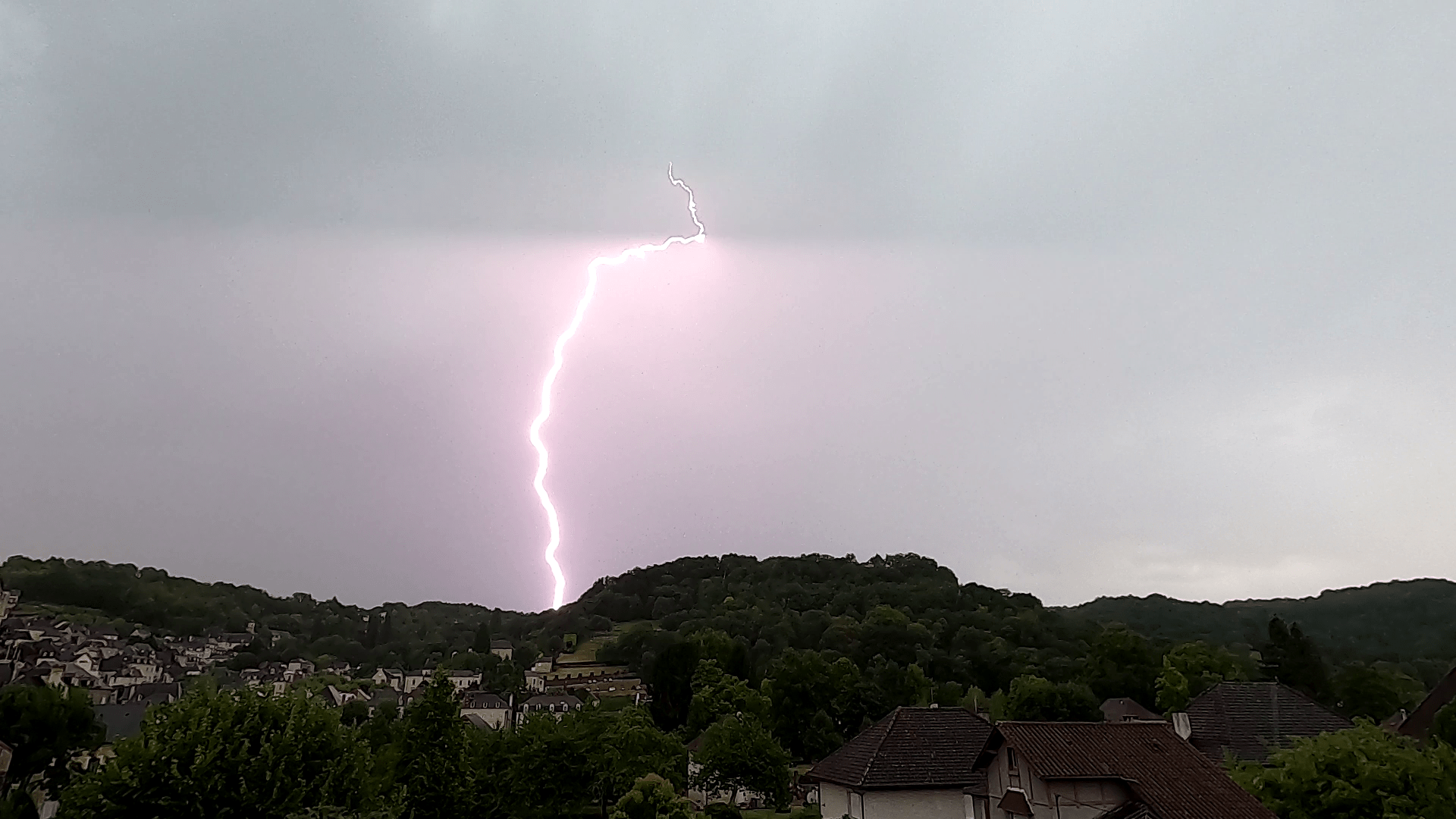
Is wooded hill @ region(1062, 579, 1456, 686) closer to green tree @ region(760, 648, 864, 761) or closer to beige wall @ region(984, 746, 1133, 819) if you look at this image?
green tree @ region(760, 648, 864, 761)

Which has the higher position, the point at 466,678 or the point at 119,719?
the point at 119,719

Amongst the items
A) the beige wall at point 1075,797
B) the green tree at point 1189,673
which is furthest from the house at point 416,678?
the beige wall at point 1075,797

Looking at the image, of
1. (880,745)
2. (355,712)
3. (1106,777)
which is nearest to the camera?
(1106,777)

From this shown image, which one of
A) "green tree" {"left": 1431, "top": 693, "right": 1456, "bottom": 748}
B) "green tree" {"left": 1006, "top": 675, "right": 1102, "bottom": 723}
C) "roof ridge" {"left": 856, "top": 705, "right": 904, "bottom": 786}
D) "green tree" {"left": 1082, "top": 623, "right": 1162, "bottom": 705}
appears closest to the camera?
"green tree" {"left": 1431, "top": 693, "right": 1456, "bottom": 748}

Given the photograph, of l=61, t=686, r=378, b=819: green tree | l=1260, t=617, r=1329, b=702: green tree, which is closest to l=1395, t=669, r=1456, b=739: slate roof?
l=1260, t=617, r=1329, b=702: green tree

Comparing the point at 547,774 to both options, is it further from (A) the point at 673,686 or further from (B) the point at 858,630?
(B) the point at 858,630

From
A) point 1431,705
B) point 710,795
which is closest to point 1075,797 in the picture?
point 710,795
